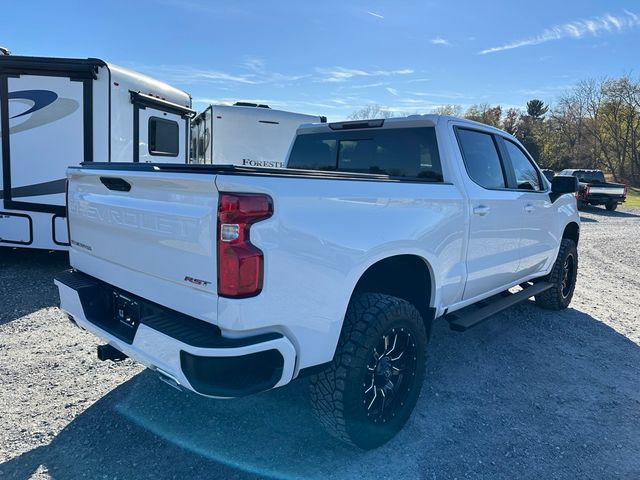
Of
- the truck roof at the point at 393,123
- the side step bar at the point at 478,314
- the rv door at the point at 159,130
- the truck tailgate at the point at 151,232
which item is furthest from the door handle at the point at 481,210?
the rv door at the point at 159,130

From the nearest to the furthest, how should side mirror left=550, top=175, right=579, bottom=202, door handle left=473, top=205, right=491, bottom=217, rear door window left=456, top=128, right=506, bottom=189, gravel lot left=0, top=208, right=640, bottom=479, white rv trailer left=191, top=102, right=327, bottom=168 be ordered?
gravel lot left=0, top=208, right=640, bottom=479 → door handle left=473, top=205, right=491, bottom=217 → rear door window left=456, top=128, right=506, bottom=189 → side mirror left=550, top=175, right=579, bottom=202 → white rv trailer left=191, top=102, right=327, bottom=168

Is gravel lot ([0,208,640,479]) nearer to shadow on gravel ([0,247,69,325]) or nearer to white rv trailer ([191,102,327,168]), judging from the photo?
shadow on gravel ([0,247,69,325])

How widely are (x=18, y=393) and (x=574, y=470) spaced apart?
364 cm

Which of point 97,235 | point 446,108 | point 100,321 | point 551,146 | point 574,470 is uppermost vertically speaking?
point 446,108

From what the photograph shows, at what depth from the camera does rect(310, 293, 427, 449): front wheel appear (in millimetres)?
2605

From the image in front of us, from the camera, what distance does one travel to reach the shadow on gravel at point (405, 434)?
8.80 ft

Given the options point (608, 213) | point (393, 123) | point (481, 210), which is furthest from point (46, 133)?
point (608, 213)

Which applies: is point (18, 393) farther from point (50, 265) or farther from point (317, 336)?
point (50, 265)

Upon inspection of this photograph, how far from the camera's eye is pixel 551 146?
52.4m

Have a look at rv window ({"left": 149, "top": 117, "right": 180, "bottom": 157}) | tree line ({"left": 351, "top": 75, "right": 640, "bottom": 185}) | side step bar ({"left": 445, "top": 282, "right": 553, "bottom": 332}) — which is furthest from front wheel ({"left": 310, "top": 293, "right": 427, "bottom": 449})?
tree line ({"left": 351, "top": 75, "right": 640, "bottom": 185})

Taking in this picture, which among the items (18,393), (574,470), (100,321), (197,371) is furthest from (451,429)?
(18,393)

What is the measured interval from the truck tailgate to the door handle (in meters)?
2.23

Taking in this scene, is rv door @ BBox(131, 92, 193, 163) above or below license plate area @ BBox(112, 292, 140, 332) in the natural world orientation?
above

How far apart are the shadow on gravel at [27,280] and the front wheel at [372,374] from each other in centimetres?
364
